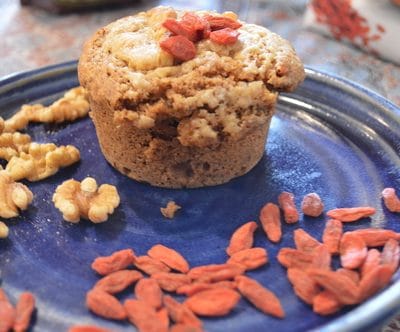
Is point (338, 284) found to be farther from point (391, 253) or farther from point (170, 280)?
point (170, 280)

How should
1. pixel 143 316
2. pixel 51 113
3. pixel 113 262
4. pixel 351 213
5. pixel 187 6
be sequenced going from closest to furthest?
pixel 143 316 < pixel 113 262 < pixel 351 213 < pixel 51 113 < pixel 187 6

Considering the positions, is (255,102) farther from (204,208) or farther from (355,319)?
(355,319)

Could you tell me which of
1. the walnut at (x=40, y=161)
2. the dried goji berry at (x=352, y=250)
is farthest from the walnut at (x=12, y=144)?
the dried goji berry at (x=352, y=250)

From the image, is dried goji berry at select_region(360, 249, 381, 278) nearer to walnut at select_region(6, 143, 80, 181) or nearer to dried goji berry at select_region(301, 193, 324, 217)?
dried goji berry at select_region(301, 193, 324, 217)

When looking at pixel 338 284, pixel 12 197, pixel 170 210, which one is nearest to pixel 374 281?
pixel 338 284

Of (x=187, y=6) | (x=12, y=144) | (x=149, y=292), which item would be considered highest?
(x=149, y=292)

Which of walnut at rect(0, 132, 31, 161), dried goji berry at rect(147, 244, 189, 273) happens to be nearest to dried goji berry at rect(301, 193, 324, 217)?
dried goji berry at rect(147, 244, 189, 273)

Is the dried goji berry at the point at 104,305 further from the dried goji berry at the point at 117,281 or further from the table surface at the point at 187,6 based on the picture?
the table surface at the point at 187,6

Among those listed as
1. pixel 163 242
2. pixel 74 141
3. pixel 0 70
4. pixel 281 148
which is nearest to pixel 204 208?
pixel 163 242
